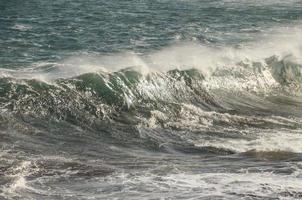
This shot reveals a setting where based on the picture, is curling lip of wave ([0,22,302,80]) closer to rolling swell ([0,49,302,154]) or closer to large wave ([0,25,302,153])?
large wave ([0,25,302,153])

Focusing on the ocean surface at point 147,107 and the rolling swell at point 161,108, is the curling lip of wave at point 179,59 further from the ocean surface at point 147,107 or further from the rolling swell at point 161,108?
the rolling swell at point 161,108

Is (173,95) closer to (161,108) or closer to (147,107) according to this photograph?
(161,108)

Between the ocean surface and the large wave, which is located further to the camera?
the large wave

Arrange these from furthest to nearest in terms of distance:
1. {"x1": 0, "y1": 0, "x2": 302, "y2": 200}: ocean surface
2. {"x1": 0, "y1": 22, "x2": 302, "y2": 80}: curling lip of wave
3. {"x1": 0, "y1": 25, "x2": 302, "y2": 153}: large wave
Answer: {"x1": 0, "y1": 22, "x2": 302, "y2": 80}: curling lip of wave, {"x1": 0, "y1": 25, "x2": 302, "y2": 153}: large wave, {"x1": 0, "y1": 0, "x2": 302, "y2": 200}: ocean surface

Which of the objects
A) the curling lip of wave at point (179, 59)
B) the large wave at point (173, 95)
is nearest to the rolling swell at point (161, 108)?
→ the large wave at point (173, 95)

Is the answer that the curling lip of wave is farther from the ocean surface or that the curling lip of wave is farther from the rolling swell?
the rolling swell

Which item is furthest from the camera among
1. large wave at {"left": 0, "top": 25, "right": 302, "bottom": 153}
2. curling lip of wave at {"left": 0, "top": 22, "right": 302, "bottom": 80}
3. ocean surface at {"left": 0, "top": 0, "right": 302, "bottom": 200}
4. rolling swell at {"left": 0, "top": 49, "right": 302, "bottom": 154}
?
curling lip of wave at {"left": 0, "top": 22, "right": 302, "bottom": 80}

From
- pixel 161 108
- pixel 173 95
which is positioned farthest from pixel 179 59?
pixel 161 108

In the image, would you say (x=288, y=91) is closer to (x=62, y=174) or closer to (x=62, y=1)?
(x=62, y=174)

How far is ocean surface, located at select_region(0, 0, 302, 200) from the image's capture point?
11.0 meters

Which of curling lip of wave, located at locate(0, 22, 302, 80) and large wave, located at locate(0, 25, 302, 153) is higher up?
curling lip of wave, located at locate(0, 22, 302, 80)

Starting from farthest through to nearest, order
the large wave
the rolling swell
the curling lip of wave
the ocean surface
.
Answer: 1. the curling lip of wave
2. the large wave
3. the rolling swell
4. the ocean surface

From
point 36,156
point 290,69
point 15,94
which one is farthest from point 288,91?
point 36,156

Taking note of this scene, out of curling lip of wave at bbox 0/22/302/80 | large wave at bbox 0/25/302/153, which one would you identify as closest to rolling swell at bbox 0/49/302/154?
large wave at bbox 0/25/302/153
